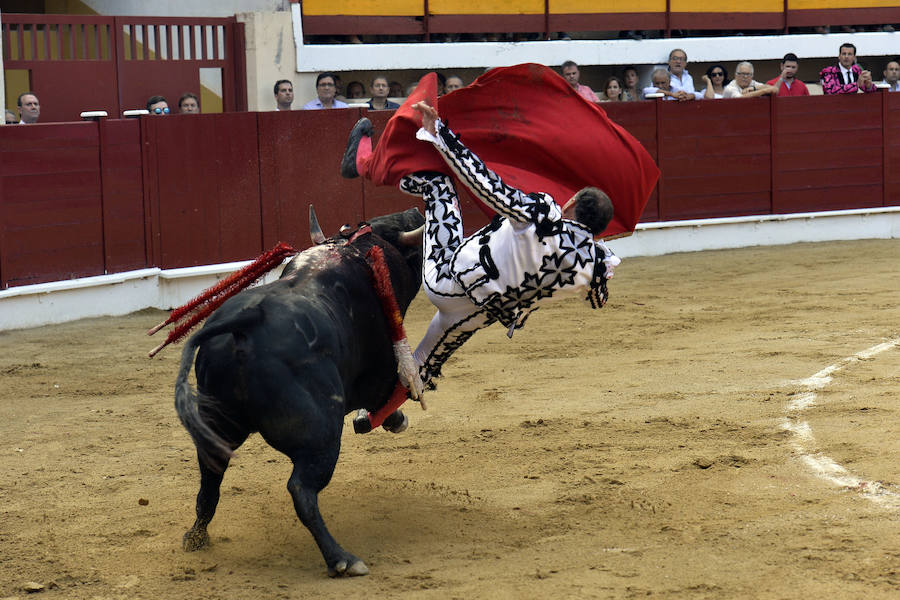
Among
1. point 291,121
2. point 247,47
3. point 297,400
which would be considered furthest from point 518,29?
point 297,400

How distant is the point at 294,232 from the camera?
820 cm

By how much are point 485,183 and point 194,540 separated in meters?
1.25

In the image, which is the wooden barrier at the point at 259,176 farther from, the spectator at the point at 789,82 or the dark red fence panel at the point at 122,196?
the spectator at the point at 789,82

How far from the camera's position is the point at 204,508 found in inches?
130

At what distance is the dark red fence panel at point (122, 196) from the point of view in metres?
7.39

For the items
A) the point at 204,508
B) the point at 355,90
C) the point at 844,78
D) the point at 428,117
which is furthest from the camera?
the point at 844,78

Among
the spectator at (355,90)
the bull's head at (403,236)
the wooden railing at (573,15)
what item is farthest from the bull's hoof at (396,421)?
the wooden railing at (573,15)

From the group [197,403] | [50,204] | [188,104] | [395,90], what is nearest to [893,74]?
[395,90]

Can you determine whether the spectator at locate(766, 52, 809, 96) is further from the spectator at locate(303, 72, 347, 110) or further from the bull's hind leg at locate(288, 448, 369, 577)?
the bull's hind leg at locate(288, 448, 369, 577)

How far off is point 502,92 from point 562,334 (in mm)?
2684

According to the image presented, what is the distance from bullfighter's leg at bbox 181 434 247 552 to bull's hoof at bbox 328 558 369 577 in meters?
0.42

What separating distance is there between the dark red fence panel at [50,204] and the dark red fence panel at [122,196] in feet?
0.19

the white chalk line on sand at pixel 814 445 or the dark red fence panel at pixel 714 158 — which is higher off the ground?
the dark red fence panel at pixel 714 158

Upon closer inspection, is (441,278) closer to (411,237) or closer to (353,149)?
(411,237)
